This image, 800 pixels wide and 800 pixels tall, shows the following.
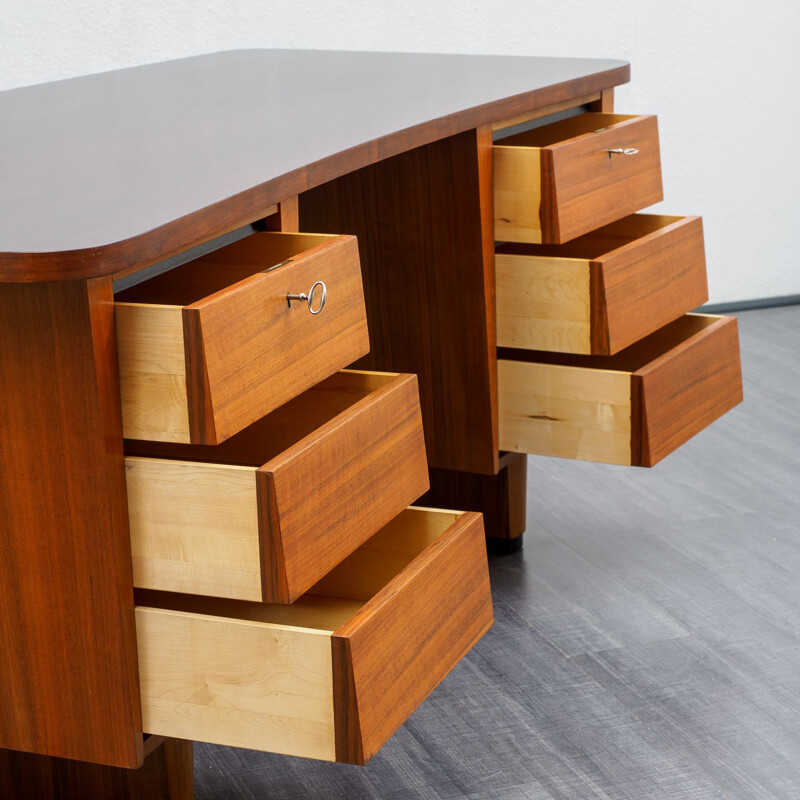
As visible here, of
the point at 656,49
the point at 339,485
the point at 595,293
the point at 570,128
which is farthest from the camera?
the point at 656,49

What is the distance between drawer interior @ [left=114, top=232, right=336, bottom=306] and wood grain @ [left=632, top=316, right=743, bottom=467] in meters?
0.55

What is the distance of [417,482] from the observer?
45.5 inches

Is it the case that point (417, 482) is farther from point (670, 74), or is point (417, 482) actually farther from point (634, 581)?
point (670, 74)

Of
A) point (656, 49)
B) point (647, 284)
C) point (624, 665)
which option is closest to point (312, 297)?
point (647, 284)

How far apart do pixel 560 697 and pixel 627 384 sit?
38 cm

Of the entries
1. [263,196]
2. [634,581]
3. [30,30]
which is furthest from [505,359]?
[30,30]

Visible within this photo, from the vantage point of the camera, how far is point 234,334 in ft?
3.03

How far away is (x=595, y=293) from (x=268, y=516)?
26.4 inches

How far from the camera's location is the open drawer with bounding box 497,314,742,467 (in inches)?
59.2

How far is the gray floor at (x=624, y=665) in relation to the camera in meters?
1.32

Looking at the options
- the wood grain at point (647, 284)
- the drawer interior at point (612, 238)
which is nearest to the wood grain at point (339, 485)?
the wood grain at point (647, 284)

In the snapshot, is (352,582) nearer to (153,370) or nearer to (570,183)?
(153,370)

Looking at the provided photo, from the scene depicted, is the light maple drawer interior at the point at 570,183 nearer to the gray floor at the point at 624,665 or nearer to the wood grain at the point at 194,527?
the gray floor at the point at 624,665

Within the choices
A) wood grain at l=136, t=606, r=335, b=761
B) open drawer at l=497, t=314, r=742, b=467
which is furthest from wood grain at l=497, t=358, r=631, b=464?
wood grain at l=136, t=606, r=335, b=761
